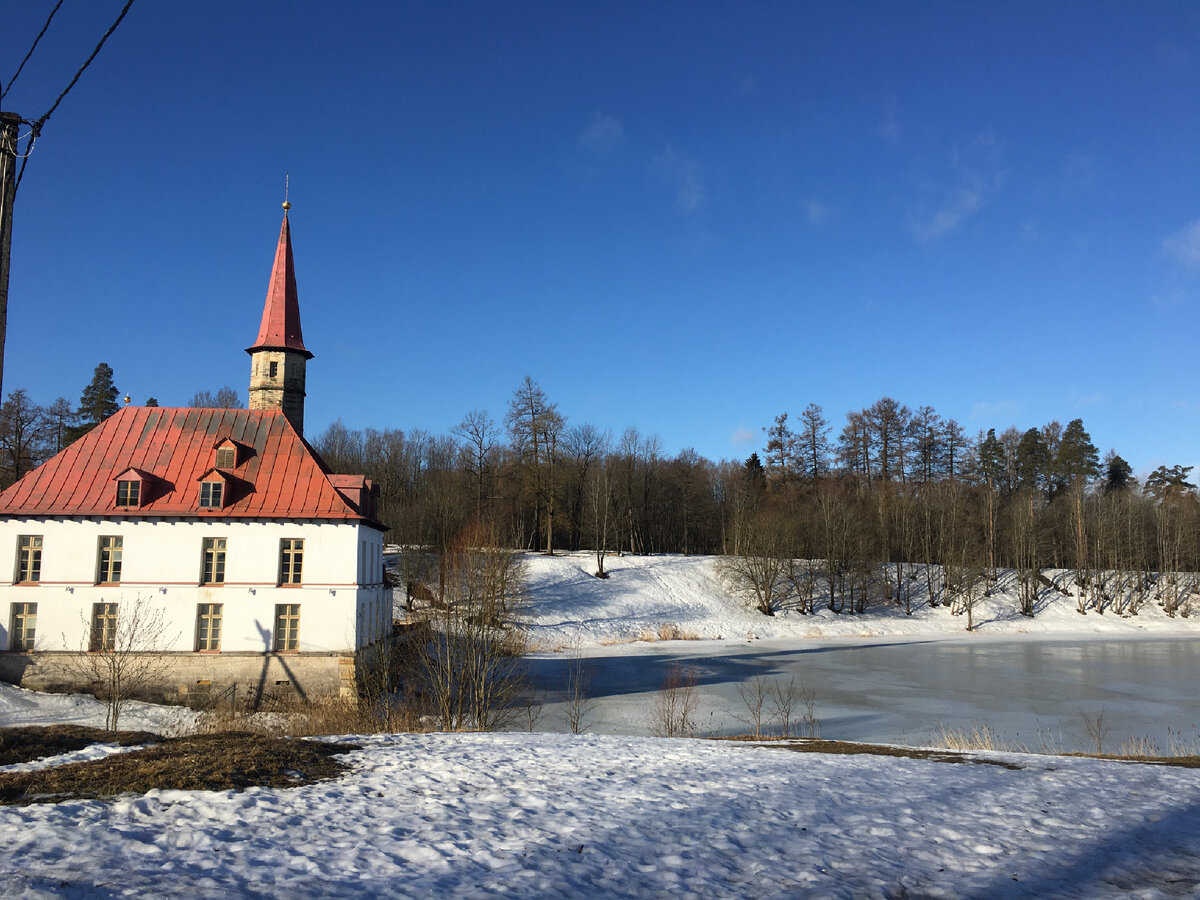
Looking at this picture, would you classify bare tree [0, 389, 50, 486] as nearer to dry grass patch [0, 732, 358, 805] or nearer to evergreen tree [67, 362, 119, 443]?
evergreen tree [67, 362, 119, 443]

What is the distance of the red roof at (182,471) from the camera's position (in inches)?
960

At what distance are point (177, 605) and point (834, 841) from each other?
22.3 meters

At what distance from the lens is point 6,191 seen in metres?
7.89

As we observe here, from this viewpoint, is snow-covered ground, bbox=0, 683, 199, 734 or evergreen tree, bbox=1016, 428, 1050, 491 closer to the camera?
snow-covered ground, bbox=0, 683, 199, 734

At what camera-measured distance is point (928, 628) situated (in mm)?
51312

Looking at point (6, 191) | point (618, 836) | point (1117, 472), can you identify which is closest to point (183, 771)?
point (618, 836)

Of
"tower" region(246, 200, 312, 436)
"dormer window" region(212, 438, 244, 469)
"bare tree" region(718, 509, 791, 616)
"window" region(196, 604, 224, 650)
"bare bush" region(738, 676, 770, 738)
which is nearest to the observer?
"bare bush" region(738, 676, 770, 738)

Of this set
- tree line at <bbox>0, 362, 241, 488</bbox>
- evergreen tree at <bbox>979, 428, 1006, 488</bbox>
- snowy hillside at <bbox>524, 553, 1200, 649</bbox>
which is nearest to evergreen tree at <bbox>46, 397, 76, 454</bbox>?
tree line at <bbox>0, 362, 241, 488</bbox>

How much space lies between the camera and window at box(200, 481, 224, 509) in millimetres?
24500

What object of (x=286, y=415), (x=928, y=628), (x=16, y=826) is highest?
(x=286, y=415)

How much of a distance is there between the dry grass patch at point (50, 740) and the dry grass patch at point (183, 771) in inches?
39.7

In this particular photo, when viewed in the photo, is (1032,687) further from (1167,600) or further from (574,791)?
(1167,600)

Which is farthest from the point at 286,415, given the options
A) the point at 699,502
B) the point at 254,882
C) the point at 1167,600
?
the point at 1167,600

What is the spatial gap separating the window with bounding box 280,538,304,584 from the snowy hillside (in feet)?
61.7
